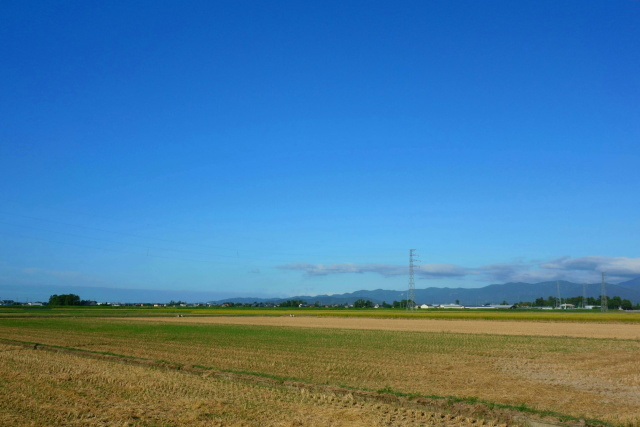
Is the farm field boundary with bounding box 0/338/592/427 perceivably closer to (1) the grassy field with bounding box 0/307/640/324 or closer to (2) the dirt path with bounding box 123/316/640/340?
(2) the dirt path with bounding box 123/316/640/340

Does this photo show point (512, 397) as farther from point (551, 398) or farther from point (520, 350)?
point (520, 350)

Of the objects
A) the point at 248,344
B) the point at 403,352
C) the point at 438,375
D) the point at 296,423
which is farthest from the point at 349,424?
the point at 248,344

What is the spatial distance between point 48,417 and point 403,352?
19.7 meters

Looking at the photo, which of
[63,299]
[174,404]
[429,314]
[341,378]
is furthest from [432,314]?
[63,299]

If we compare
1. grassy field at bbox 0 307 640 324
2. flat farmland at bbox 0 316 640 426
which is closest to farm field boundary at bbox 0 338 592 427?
flat farmland at bbox 0 316 640 426

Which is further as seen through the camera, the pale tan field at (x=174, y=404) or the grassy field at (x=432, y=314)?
the grassy field at (x=432, y=314)

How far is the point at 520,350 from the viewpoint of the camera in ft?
100

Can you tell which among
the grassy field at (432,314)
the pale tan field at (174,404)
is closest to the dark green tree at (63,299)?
the grassy field at (432,314)

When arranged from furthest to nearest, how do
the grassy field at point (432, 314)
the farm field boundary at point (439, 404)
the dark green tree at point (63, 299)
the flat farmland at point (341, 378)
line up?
the dark green tree at point (63, 299)
the grassy field at point (432, 314)
the flat farmland at point (341, 378)
the farm field boundary at point (439, 404)

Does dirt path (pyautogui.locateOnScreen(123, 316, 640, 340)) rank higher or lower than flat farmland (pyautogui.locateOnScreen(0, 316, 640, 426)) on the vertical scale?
lower

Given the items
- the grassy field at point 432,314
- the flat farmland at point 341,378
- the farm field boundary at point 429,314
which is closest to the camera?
the flat farmland at point 341,378

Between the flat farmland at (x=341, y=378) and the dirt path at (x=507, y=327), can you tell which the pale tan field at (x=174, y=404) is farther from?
the dirt path at (x=507, y=327)

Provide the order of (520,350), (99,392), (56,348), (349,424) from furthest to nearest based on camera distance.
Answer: (520,350) → (56,348) → (99,392) → (349,424)

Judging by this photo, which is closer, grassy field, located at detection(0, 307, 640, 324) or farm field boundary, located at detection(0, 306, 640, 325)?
farm field boundary, located at detection(0, 306, 640, 325)
